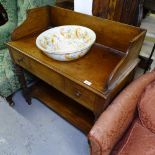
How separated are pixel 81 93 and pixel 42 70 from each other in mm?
313

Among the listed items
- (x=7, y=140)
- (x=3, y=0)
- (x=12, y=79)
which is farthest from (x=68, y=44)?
(x=3, y=0)

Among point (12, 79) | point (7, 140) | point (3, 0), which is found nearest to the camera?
point (7, 140)

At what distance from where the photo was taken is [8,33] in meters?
1.55

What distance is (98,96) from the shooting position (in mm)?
827

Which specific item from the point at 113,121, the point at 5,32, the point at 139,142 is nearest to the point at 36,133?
the point at 113,121

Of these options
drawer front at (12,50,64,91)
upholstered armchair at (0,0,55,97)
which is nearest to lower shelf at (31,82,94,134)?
upholstered armchair at (0,0,55,97)

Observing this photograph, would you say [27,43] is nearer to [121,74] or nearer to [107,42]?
[107,42]

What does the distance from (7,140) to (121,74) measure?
0.67m

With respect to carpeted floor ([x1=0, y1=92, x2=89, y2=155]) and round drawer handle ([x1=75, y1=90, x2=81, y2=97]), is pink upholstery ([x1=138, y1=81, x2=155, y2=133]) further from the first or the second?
carpeted floor ([x1=0, y1=92, x2=89, y2=155])

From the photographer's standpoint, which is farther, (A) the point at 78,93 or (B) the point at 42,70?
(B) the point at 42,70

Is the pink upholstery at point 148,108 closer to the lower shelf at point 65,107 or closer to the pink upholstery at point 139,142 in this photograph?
the pink upholstery at point 139,142

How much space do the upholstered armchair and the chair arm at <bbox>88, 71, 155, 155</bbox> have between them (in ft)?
3.01

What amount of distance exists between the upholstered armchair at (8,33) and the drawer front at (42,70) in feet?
0.65

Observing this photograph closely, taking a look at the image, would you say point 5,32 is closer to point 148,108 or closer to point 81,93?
point 81,93
